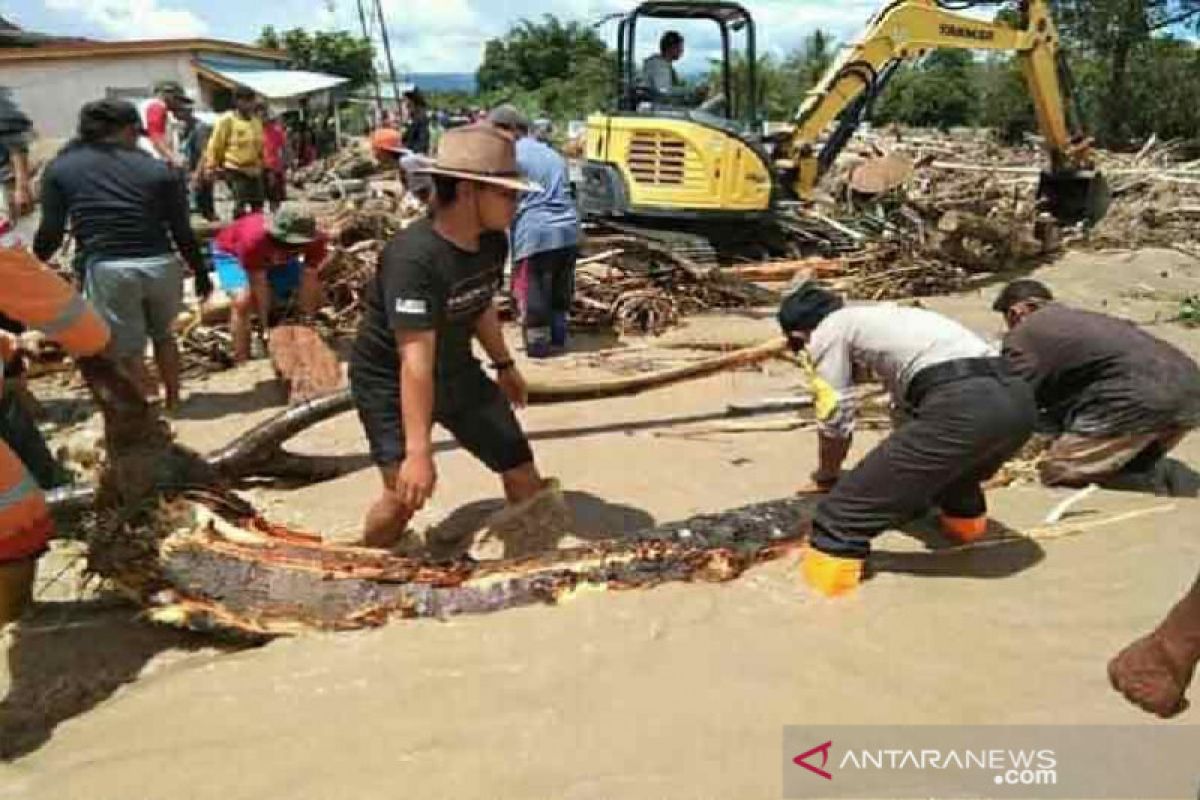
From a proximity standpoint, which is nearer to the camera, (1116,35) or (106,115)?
(106,115)

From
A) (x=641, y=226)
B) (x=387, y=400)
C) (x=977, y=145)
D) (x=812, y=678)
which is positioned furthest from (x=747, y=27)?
(x=977, y=145)

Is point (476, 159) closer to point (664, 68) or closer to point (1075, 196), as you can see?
point (664, 68)

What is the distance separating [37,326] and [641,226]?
7.65 m

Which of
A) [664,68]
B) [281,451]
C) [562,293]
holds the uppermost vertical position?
[664,68]

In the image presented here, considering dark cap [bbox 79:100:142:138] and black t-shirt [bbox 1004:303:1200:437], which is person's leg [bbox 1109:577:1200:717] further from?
dark cap [bbox 79:100:142:138]

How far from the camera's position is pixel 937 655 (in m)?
3.40

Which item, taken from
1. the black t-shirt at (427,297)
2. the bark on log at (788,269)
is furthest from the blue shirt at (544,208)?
the black t-shirt at (427,297)

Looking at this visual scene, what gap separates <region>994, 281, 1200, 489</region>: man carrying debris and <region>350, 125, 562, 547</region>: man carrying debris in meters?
2.32

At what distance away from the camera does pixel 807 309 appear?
4.16 metres

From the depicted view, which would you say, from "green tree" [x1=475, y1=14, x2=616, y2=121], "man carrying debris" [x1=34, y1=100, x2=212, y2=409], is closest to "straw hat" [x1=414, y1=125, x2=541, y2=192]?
"man carrying debris" [x1=34, y1=100, x2=212, y2=409]

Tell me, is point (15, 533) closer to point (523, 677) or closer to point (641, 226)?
point (523, 677)

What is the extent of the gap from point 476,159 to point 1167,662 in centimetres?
243

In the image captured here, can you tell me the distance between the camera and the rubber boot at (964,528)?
14.1 ft

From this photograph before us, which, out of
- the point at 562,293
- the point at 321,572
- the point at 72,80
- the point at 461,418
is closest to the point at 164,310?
the point at 562,293
